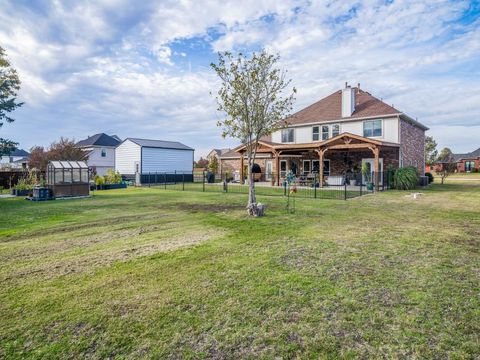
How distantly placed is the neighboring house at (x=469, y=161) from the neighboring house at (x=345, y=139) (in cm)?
4330

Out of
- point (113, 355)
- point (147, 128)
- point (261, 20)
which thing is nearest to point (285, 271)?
point (113, 355)

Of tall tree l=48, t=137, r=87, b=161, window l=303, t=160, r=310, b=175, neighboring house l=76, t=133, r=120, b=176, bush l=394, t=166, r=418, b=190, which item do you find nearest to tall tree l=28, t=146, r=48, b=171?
tall tree l=48, t=137, r=87, b=161

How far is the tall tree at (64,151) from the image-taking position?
97.0 feet

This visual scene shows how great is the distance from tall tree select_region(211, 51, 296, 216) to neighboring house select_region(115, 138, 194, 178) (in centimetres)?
2288

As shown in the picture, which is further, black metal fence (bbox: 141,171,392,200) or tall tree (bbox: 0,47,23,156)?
tall tree (bbox: 0,47,23,156)

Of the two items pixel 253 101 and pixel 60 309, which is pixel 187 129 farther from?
pixel 60 309

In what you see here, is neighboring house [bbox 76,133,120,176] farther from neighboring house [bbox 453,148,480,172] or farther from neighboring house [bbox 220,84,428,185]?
neighboring house [bbox 453,148,480,172]

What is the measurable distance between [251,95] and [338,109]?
18.8 meters

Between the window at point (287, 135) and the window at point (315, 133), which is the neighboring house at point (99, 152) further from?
the window at point (315, 133)

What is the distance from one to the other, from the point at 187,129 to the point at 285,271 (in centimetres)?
3870

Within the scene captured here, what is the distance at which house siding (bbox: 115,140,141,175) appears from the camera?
1259 inches

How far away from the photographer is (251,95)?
35.6 feet

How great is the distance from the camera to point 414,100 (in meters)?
28.8

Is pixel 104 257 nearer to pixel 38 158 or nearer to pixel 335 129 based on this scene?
pixel 335 129
